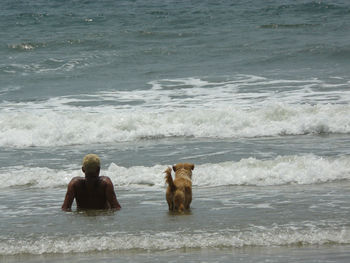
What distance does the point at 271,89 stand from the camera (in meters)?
17.5

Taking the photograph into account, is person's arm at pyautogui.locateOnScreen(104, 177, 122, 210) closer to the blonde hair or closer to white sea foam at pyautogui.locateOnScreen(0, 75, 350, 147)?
the blonde hair

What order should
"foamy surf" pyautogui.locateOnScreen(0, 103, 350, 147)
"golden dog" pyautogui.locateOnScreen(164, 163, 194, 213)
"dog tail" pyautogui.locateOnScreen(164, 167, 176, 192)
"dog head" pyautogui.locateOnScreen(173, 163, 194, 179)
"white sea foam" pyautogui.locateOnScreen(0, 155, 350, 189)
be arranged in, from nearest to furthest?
1. "dog tail" pyautogui.locateOnScreen(164, 167, 176, 192)
2. "golden dog" pyautogui.locateOnScreen(164, 163, 194, 213)
3. "dog head" pyautogui.locateOnScreen(173, 163, 194, 179)
4. "white sea foam" pyautogui.locateOnScreen(0, 155, 350, 189)
5. "foamy surf" pyautogui.locateOnScreen(0, 103, 350, 147)

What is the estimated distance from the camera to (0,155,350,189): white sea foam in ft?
31.7

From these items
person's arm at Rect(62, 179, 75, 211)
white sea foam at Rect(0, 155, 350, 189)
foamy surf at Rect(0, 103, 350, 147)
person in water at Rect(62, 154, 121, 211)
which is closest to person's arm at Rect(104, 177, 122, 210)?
person in water at Rect(62, 154, 121, 211)

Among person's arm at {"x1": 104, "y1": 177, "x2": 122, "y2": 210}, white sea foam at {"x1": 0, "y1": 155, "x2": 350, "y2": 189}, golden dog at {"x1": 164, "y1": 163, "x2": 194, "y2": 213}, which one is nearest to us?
person's arm at {"x1": 104, "y1": 177, "x2": 122, "y2": 210}

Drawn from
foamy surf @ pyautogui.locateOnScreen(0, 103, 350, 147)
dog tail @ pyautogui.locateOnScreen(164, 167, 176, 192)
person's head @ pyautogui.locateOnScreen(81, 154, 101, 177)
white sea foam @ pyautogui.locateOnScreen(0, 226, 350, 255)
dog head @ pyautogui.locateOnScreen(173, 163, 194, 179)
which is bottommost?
white sea foam @ pyautogui.locateOnScreen(0, 226, 350, 255)

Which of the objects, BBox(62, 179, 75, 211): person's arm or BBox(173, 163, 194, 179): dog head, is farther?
BBox(173, 163, 194, 179): dog head

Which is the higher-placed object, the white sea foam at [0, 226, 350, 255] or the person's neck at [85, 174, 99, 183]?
the person's neck at [85, 174, 99, 183]

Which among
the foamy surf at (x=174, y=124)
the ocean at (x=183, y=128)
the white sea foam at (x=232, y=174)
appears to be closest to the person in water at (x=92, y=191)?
the ocean at (x=183, y=128)

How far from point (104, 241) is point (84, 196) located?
49.9 inches

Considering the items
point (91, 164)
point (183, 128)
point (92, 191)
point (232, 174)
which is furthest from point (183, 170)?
point (183, 128)

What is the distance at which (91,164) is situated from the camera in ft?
23.8

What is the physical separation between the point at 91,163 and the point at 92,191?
54 centimetres

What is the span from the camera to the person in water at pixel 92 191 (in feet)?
24.2
